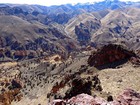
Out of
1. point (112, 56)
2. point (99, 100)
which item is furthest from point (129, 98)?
point (112, 56)

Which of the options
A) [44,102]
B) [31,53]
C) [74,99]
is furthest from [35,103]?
[31,53]

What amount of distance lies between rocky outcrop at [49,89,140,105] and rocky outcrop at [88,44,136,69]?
28.6 m

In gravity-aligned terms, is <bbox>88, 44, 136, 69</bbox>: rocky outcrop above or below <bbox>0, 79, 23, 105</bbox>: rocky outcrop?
above

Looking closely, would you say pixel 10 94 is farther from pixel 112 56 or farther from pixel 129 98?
pixel 129 98

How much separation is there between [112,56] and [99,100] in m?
31.7

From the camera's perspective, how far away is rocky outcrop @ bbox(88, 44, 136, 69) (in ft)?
142

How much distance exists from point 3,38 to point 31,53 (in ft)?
126

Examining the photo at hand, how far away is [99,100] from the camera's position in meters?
12.9

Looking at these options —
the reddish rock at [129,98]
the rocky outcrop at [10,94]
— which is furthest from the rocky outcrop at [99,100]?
the rocky outcrop at [10,94]

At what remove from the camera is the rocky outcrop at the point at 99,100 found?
12.8 metres

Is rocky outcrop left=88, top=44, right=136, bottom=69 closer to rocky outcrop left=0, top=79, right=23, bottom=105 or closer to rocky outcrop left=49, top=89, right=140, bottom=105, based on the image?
rocky outcrop left=0, top=79, right=23, bottom=105

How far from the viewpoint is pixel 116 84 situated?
109ft

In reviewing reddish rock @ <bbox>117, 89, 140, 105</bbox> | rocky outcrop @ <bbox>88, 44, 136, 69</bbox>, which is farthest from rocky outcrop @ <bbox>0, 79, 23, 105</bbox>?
reddish rock @ <bbox>117, 89, 140, 105</bbox>

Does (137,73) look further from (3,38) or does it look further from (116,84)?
(3,38)
